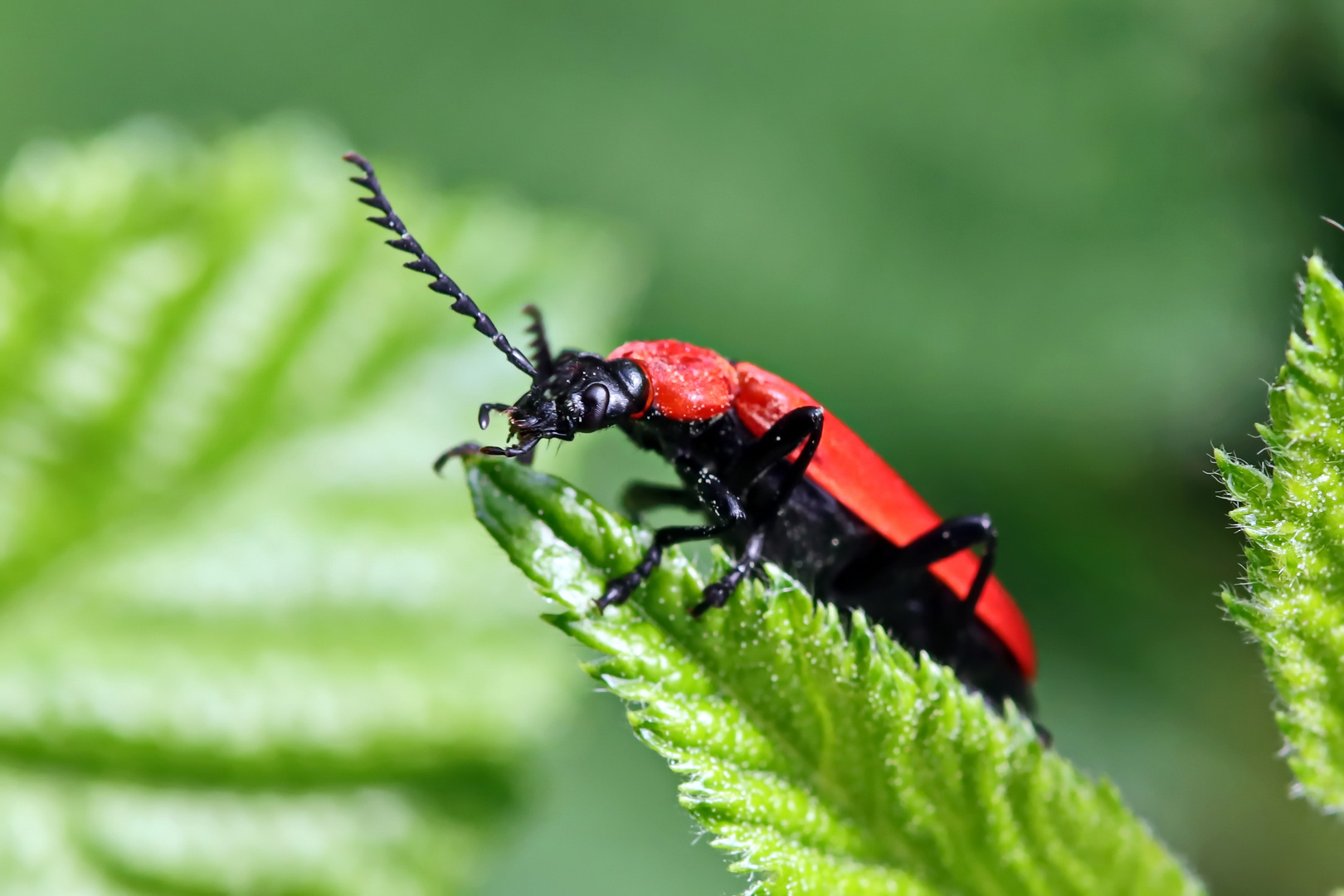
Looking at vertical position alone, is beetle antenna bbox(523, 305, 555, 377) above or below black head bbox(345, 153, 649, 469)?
above

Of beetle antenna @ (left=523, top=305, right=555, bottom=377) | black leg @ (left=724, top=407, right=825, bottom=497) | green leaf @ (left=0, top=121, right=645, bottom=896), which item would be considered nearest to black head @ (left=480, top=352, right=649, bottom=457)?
beetle antenna @ (left=523, top=305, right=555, bottom=377)

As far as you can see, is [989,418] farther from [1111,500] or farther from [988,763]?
[988,763]

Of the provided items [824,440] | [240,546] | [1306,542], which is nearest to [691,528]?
[824,440]

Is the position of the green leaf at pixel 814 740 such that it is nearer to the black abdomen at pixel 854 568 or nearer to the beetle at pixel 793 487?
the beetle at pixel 793 487

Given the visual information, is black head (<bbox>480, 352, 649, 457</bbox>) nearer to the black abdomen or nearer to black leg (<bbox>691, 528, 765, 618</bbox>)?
the black abdomen

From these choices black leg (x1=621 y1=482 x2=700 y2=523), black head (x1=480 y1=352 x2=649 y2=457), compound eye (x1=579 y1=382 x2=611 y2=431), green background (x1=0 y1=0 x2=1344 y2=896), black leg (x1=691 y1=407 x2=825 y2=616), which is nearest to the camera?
black head (x1=480 y1=352 x2=649 y2=457)

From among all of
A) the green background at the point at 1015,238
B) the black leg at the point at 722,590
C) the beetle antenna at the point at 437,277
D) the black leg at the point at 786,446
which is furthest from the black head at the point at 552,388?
the green background at the point at 1015,238

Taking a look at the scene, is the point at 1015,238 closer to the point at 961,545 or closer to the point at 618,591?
the point at 961,545
